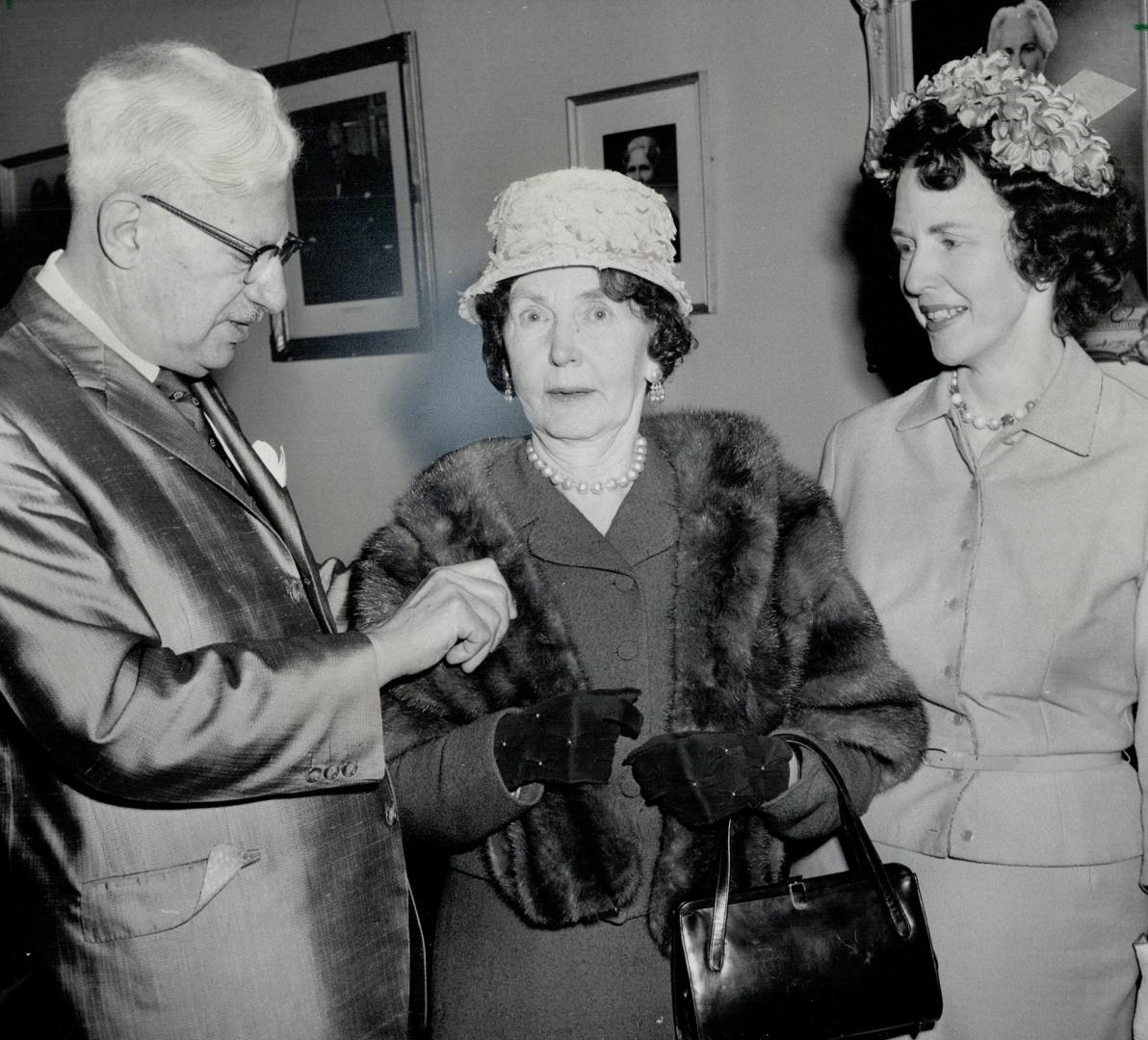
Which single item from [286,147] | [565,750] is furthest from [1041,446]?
[286,147]

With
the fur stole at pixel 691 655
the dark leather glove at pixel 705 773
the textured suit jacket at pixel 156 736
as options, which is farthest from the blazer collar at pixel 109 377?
the dark leather glove at pixel 705 773

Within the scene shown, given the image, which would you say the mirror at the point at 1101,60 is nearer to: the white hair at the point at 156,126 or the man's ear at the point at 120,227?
the white hair at the point at 156,126

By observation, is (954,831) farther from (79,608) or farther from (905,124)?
(79,608)

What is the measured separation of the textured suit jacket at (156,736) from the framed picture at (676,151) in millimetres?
1853

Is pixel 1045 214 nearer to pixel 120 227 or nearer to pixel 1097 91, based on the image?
pixel 1097 91

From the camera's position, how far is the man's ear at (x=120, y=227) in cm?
138

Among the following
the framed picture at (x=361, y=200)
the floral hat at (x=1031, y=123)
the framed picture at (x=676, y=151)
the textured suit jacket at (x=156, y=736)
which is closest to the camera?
the textured suit jacket at (x=156, y=736)

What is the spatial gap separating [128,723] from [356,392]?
272 centimetres

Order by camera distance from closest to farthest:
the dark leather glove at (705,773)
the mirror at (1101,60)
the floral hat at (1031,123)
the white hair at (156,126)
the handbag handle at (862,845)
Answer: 1. the white hair at (156,126)
2. the dark leather glove at (705,773)
3. the handbag handle at (862,845)
4. the floral hat at (1031,123)
5. the mirror at (1101,60)

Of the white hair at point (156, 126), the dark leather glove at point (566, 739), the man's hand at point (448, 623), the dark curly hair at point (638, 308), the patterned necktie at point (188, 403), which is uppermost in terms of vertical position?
the white hair at point (156, 126)

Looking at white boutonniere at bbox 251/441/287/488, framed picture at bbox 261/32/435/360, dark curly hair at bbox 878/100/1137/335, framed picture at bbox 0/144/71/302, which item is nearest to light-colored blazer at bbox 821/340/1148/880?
dark curly hair at bbox 878/100/1137/335

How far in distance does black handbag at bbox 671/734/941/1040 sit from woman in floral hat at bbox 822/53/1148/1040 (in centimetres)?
25

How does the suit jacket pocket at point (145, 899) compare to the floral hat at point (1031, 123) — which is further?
the floral hat at point (1031, 123)

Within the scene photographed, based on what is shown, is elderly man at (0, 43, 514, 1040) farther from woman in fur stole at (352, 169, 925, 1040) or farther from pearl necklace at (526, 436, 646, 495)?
pearl necklace at (526, 436, 646, 495)
